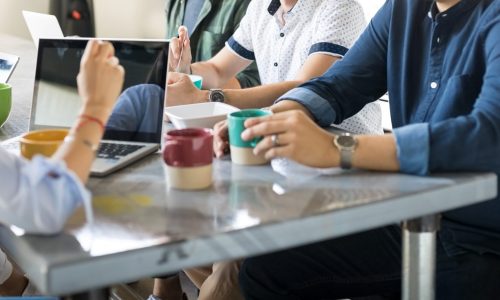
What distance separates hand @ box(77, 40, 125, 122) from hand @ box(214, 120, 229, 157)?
0.29 m

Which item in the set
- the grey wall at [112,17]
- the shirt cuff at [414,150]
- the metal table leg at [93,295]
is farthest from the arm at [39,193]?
the grey wall at [112,17]

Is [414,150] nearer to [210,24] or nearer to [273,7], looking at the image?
[273,7]

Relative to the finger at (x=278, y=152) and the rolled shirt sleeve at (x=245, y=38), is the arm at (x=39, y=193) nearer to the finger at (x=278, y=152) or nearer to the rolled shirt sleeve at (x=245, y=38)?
the finger at (x=278, y=152)

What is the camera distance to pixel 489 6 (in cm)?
134

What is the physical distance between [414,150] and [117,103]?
0.50 metres

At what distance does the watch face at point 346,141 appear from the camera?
116 centimetres

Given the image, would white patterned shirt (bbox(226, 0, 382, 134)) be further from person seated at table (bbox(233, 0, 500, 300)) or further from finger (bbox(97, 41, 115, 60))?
finger (bbox(97, 41, 115, 60))

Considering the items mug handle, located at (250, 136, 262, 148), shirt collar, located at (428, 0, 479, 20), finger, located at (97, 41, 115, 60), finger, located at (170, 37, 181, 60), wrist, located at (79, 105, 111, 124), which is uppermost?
shirt collar, located at (428, 0, 479, 20)

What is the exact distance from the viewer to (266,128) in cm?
117

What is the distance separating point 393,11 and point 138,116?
23.2 inches

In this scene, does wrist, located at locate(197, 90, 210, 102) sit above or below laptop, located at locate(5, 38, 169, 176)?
below

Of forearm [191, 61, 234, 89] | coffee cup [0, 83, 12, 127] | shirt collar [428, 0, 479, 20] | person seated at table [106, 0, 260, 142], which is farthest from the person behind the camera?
person seated at table [106, 0, 260, 142]

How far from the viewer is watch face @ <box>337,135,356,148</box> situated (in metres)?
1.16

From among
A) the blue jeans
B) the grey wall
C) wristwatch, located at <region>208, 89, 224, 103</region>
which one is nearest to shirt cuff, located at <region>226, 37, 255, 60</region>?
wristwatch, located at <region>208, 89, 224, 103</region>
